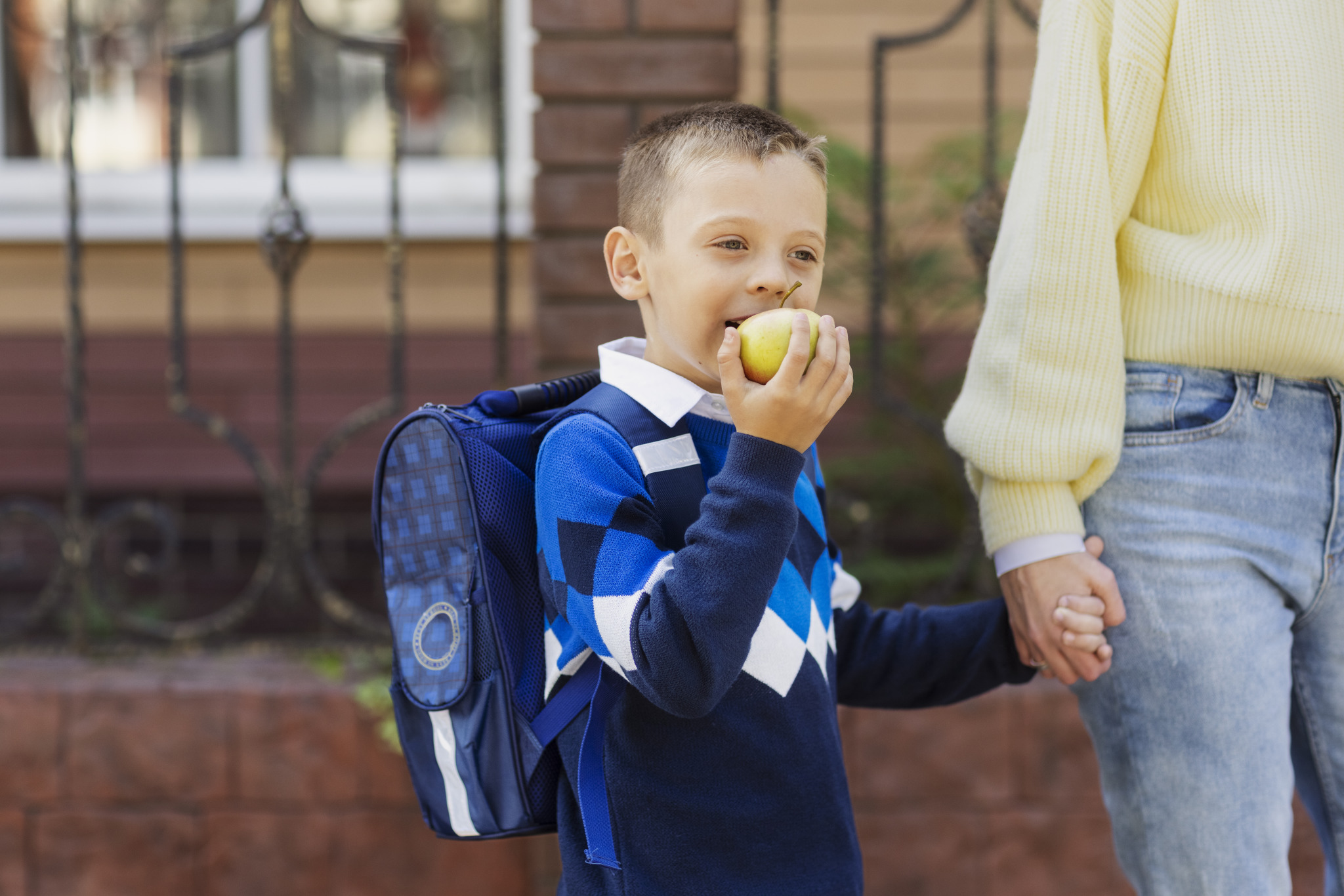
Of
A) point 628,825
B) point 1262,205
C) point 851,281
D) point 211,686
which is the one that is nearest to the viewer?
point 628,825

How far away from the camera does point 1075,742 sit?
2547 mm

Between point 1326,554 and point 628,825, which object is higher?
point 1326,554

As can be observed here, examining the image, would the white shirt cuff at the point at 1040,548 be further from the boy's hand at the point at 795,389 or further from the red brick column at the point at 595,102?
the red brick column at the point at 595,102

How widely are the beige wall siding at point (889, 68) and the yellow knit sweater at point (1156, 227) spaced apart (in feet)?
11.0

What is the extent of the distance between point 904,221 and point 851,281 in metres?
0.31

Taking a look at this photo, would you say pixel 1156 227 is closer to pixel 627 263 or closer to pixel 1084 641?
pixel 1084 641

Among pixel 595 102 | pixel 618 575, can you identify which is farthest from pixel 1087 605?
pixel 595 102

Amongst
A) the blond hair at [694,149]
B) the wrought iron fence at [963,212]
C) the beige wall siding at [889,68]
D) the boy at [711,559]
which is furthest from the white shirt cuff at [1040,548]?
the beige wall siding at [889,68]

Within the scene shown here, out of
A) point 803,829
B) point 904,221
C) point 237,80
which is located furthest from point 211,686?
point 237,80

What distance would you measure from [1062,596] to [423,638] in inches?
30.1

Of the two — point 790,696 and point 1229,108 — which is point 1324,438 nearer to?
point 1229,108

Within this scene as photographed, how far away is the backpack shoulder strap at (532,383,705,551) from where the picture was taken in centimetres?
129

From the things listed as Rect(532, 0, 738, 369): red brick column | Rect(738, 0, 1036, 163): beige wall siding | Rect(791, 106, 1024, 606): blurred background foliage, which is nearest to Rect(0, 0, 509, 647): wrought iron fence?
Rect(532, 0, 738, 369): red brick column

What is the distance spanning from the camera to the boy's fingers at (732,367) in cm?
122
